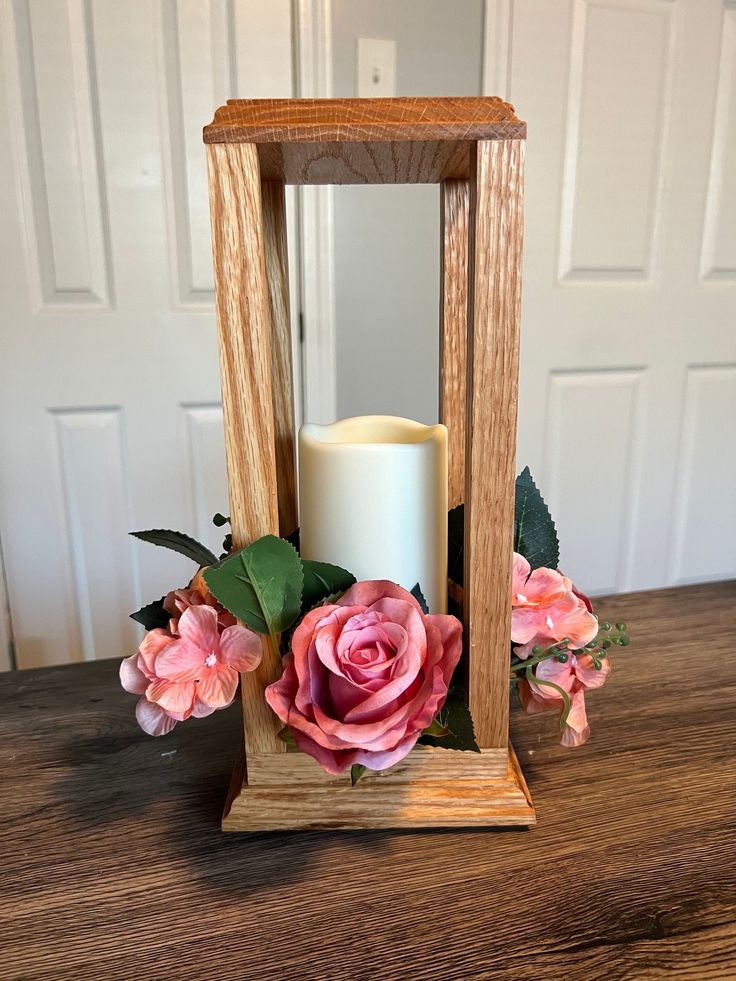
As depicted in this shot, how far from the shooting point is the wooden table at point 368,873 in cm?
41

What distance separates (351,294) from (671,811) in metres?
1.46

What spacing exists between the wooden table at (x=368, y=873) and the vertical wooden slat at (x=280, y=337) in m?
0.22

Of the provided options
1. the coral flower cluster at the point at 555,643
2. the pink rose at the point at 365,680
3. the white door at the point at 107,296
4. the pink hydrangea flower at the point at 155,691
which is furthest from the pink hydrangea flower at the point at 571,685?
the white door at the point at 107,296

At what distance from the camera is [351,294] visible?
1.79 metres

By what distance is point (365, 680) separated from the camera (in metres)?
0.43

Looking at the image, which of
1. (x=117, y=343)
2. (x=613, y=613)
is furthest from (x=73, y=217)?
(x=613, y=613)

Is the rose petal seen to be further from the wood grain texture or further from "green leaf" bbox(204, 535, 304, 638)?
the wood grain texture

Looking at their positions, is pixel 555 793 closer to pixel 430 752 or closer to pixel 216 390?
pixel 430 752

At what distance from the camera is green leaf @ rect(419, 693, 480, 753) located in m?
0.46

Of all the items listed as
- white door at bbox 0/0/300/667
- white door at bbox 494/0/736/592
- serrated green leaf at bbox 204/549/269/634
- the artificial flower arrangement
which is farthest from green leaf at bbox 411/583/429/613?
white door at bbox 494/0/736/592

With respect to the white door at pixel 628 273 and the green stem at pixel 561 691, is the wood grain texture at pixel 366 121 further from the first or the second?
the white door at pixel 628 273

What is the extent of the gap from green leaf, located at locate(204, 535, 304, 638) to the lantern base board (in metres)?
0.11

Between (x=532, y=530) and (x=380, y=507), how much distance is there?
0.14m

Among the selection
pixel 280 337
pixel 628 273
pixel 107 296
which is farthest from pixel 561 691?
pixel 628 273
